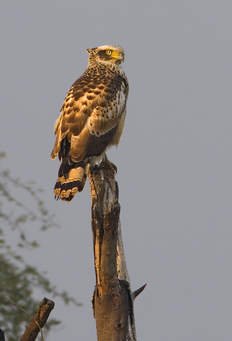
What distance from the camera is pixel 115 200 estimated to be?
7.57 meters

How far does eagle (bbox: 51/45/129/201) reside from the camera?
8875 mm

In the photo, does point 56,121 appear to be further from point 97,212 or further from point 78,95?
point 97,212

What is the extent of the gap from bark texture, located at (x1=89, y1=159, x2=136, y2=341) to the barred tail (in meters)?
0.76

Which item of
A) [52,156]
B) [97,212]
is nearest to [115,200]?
[97,212]

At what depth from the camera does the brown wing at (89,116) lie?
9461 mm

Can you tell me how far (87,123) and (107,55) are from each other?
2.07 m

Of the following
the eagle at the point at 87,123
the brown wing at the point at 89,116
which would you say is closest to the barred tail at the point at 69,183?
the eagle at the point at 87,123

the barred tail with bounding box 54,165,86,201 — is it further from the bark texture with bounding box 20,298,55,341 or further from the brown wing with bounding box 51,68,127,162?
the bark texture with bounding box 20,298,55,341

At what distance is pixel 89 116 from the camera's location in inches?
388

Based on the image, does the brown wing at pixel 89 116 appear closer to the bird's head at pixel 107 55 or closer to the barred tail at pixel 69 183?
the barred tail at pixel 69 183

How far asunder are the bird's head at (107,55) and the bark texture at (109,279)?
4040mm

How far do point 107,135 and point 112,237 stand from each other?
2761 millimetres

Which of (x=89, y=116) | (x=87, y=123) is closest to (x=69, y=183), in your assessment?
(x=87, y=123)

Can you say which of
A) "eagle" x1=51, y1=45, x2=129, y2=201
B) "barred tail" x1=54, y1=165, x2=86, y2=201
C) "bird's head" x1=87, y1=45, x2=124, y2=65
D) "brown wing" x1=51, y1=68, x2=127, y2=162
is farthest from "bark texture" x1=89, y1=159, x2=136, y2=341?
"bird's head" x1=87, y1=45, x2=124, y2=65
